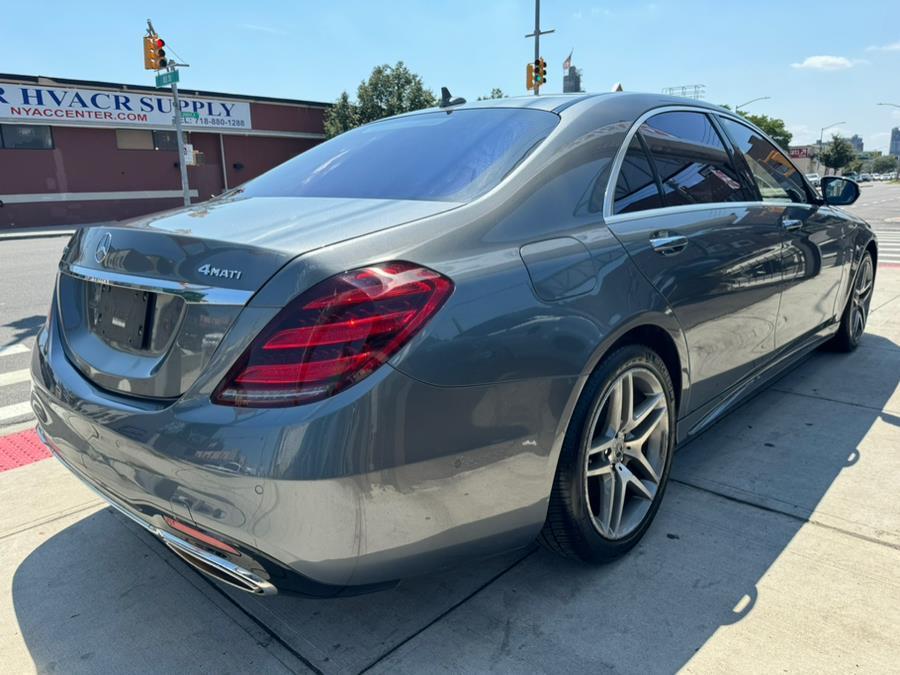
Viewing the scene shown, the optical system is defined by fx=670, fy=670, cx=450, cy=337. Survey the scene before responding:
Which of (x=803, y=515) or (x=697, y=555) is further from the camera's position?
(x=803, y=515)

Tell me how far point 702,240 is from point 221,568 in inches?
85.4

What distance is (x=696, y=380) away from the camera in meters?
2.80

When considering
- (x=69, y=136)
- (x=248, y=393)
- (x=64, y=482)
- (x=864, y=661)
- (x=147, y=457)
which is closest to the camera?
(x=248, y=393)

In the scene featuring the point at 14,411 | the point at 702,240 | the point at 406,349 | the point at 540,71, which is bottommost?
the point at 14,411

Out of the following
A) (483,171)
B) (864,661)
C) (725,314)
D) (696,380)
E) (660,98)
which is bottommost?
(864,661)

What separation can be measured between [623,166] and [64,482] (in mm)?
2970

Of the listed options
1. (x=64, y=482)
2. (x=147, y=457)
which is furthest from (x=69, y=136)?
(x=147, y=457)

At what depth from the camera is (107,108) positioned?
84.9 ft

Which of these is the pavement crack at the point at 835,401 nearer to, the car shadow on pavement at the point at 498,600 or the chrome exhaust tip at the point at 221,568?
the car shadow on pavement at the point at 498,600

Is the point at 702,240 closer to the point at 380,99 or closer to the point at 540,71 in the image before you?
the point at 540,71

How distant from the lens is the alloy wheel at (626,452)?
231 cm

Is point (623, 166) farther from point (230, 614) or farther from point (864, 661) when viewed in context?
point (230, 614)

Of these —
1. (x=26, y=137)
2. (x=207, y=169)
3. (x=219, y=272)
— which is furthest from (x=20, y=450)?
(x=207, y=169)

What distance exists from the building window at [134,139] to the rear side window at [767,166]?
92.8 feet
